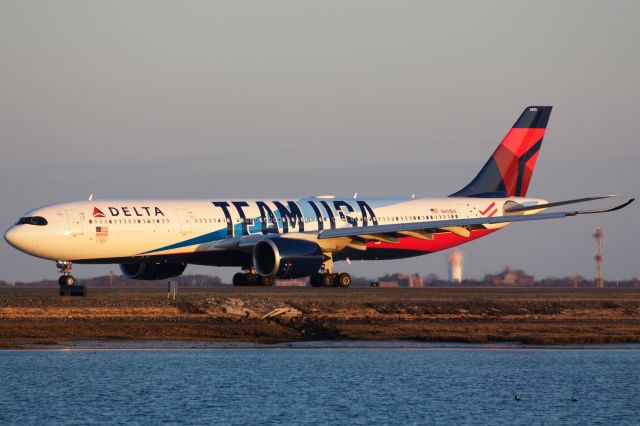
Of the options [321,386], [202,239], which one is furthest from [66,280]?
[321,386]

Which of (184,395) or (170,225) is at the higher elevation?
(170,225)

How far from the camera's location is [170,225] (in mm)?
62938

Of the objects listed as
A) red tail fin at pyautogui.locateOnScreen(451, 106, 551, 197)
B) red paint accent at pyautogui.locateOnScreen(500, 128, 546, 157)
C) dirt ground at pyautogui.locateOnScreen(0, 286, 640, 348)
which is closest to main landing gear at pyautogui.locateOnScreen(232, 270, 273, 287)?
dirt ground at pyautogui.locateOnScreen(0, 286, 640, 348)

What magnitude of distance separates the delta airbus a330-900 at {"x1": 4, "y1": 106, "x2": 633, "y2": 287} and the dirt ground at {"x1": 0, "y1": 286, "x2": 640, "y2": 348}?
3.58 m

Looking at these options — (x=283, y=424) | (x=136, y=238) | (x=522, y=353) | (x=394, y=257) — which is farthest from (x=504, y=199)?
(x=283, y=424)

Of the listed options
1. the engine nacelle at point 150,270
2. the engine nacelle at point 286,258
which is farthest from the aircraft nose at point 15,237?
the engine nacelle at point 286,258

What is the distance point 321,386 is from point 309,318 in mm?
14339

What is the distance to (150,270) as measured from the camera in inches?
2621

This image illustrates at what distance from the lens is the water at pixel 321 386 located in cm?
3108

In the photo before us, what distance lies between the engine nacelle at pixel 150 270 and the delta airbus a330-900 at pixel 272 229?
54 mm

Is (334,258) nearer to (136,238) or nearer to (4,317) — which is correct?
(136,238)

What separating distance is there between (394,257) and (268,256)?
36.7 feet

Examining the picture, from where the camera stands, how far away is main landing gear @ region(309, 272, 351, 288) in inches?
2635

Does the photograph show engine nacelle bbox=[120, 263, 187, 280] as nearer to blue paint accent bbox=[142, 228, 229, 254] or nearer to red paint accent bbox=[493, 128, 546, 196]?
blue paint accent bbox=[142, 228, 229, 254]
